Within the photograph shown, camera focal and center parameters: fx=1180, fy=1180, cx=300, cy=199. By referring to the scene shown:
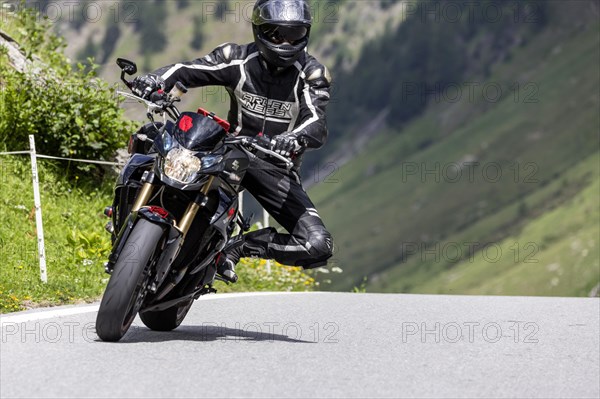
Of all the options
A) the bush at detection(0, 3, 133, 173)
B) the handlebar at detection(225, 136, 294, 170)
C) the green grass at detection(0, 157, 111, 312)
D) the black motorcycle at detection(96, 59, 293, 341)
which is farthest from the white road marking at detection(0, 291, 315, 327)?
the bush at detection(0, 3, 133, 173)

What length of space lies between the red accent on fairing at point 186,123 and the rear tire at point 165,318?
5.27 feet

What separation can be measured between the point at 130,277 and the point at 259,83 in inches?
86.1

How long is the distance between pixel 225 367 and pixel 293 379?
0.46m

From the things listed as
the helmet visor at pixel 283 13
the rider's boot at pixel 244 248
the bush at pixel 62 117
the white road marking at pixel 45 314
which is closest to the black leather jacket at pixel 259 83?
the helmet visor at pixel 283 13

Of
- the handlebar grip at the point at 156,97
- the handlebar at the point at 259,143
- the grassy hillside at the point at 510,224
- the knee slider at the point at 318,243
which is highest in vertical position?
the grassy hillside at the point at 510,224

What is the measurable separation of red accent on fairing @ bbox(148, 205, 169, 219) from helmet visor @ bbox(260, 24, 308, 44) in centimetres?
173

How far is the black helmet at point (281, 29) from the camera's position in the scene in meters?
8.34

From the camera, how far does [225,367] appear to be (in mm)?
6910

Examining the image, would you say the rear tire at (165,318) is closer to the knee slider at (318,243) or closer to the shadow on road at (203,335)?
the shadow on road at (203,335)

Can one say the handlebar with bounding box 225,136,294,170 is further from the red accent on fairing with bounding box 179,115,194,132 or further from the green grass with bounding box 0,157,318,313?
the green grass with bounding box 0,157,318,313

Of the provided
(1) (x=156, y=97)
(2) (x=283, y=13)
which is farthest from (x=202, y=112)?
(2) (x=283, y=13)

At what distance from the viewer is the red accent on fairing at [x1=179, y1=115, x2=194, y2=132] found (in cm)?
751

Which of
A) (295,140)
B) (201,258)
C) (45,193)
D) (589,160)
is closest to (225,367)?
(201,258)

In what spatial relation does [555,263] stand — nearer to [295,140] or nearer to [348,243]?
[348,243]
